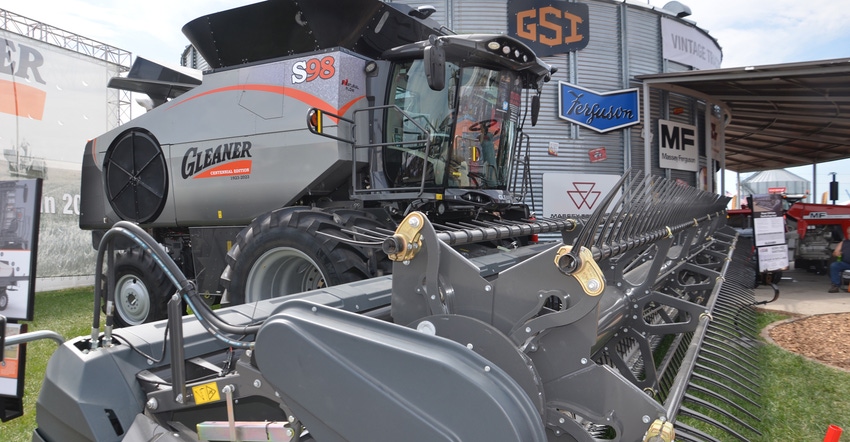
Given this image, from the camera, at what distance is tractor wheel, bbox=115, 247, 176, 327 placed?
17.8 feet

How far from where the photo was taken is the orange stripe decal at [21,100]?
8969 mm

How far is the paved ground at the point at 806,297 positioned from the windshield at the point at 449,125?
4823 mm

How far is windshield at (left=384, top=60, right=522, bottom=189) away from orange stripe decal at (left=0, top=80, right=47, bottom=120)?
7593 mm

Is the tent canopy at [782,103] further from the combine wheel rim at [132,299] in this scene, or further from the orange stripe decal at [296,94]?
the combine wheel rim at [132,299]

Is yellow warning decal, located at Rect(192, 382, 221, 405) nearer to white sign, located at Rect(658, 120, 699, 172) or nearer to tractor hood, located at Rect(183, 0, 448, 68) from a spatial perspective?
tractor hood, located at Rect(183, 0, 448, 68)

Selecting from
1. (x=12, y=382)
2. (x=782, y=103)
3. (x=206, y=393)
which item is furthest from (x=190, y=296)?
(x=782, y=103)

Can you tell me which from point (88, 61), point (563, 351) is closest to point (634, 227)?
point (563, 351)

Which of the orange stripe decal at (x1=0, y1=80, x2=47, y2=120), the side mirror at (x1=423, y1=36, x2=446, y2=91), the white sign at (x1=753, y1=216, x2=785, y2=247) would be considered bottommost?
the white sign at (x1=753, y1=216, x2=785, y2=247)

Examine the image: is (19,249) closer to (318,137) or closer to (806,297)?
(318,137)

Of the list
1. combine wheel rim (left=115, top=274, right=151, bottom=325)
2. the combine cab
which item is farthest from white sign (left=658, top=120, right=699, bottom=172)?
combine wheel rim (left=115, top=274, right=151, bottom=325)

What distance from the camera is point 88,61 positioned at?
1031cm

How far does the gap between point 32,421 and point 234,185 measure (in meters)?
2.37

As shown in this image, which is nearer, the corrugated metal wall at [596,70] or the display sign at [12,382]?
the display sign at [12,382]

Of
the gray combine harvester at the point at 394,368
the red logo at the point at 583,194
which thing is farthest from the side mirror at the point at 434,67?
the red logo at the point at 583,194
